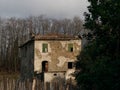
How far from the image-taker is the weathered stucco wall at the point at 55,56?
45375 millimetres

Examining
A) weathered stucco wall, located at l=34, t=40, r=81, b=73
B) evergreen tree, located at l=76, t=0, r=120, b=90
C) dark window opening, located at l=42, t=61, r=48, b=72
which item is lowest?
dark window opening, located at l=42, t=61, r=48, b=72

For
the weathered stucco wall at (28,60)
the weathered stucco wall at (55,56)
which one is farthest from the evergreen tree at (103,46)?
the weathered stucco wall at (28,60)

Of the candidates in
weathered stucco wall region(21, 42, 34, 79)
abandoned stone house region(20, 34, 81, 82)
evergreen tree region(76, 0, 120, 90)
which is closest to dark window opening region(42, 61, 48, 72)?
abandoned stone house region(20, 34, 81, 82)

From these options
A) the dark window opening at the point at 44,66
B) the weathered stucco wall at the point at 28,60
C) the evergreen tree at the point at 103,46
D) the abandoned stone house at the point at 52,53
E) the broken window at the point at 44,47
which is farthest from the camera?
the weathered stucco wall at the point at 28,60

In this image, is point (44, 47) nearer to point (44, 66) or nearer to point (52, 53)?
point (52, 53)

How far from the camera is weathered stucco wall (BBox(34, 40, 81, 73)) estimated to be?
45375 millimetres

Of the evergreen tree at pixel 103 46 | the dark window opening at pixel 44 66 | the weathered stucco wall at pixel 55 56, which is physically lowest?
the dark window opening at pixel 44 66

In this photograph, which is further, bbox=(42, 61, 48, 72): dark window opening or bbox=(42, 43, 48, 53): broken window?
bbox=(42, 61, 48, 72): dark window opening

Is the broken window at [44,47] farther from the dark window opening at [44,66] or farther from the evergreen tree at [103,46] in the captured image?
the evergreen tree at [103,46]

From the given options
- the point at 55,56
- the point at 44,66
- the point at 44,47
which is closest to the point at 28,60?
the point at 44,66

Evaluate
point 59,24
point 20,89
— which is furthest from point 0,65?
point 20,89

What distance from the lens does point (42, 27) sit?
82438mm

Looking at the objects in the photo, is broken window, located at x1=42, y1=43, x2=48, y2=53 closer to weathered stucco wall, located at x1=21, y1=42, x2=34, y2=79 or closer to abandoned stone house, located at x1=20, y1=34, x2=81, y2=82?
abandoned stone house, located at x1=20, y1=34, x2=81, y2=82

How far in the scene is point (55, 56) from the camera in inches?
1804
